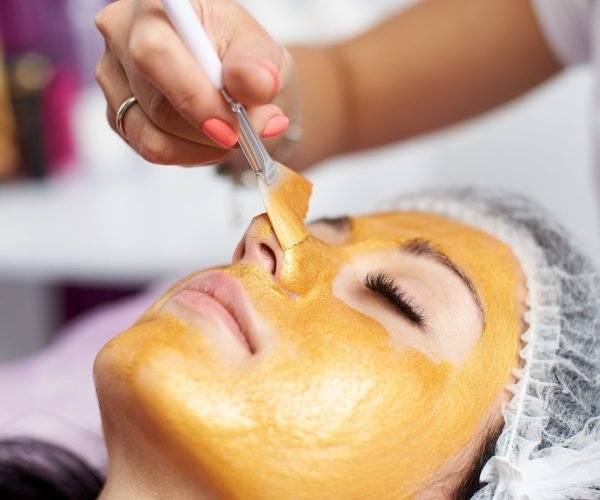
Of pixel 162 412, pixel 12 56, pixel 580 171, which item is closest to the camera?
pixel 162 412

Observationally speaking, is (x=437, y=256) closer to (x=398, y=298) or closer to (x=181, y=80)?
(x=398, y=298)

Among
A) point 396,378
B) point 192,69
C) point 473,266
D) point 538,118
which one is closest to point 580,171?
point 538,118

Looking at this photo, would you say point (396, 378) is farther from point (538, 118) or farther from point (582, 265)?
point (538, 118)

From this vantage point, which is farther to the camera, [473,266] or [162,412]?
[473,266]

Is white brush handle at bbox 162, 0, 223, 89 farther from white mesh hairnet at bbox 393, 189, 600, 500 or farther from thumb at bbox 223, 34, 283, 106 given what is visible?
white mesh hairnet at bbox 393, 189, 600, 500

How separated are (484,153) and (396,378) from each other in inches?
47.2

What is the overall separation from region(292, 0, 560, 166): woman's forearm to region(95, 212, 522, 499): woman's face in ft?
1.70

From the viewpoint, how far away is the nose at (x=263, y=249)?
801 mm

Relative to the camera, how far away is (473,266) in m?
0.92

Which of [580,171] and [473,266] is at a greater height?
[580,171]

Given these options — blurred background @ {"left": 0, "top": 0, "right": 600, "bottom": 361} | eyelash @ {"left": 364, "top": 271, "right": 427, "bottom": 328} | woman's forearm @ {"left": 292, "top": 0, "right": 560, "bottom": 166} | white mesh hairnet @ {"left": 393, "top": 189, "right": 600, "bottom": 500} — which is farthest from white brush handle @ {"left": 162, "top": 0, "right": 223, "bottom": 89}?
blurred background @ {"left": 0, "top": 0, "right": 600, "bottom": 361}

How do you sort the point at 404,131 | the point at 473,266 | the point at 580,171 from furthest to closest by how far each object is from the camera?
1. the point at 580,171
2. the point at 404,131
3. the point at 473,266

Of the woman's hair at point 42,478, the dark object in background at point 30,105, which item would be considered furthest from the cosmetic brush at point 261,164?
the dark object in background at point 30,105

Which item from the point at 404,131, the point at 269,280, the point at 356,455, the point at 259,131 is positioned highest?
the point at 404,131
